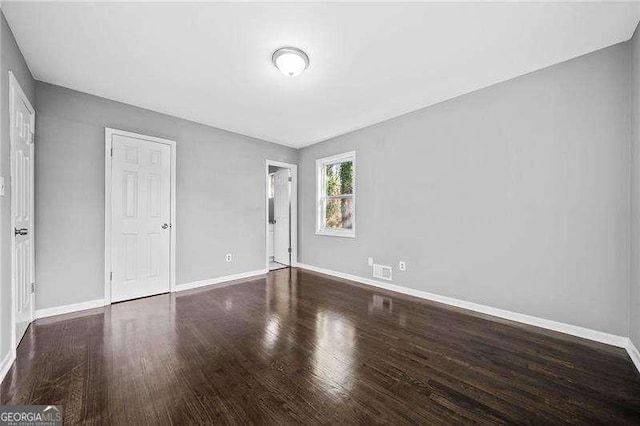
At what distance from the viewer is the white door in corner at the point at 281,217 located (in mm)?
5527

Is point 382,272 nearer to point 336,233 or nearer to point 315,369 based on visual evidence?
point 336,233

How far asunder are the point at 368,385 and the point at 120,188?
359 cm

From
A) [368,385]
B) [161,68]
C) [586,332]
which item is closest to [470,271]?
[586,332]

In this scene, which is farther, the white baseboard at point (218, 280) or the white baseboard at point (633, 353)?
the white baseboard at point (218, 280)

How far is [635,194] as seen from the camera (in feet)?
6.73

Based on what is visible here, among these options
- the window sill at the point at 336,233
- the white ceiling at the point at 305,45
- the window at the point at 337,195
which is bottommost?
the window sill at the point at 336,233

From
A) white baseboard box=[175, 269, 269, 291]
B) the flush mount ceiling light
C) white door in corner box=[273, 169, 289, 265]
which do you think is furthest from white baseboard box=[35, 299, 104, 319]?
the flush mount ceiling light

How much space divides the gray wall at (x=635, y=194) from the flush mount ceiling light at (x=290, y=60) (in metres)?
2.61

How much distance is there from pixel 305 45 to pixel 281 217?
3.87 meters

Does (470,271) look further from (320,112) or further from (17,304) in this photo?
(17,304)

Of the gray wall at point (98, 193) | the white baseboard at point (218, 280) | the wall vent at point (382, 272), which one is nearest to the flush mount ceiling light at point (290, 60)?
the gray wall at point (98, 193)

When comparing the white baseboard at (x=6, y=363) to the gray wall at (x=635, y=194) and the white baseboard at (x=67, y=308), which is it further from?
the gray wall at (x=635, y=194)

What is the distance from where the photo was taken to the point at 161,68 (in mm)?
2568

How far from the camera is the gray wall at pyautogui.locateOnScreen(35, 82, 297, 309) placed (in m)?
2.86
